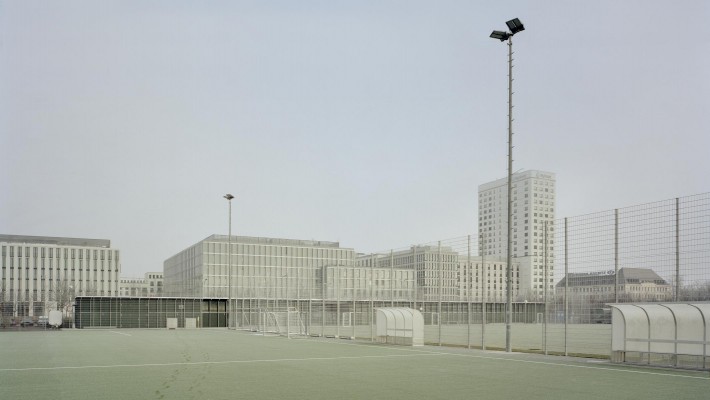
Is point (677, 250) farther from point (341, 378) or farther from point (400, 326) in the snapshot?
point (400, 326)

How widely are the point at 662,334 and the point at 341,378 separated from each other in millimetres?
8754

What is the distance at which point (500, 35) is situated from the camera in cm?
2361

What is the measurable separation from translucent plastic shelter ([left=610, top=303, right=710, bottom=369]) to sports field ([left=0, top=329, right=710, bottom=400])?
875mm

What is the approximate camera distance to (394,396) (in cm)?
1219

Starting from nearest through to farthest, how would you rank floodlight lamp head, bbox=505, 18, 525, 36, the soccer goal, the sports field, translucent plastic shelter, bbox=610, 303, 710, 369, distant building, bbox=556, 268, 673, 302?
the sports field
translucent plastic shelter, bbox=610, 303, 710, 369
distant building, bbox=556, 268, 673, 302
floodlight lamp head, bbox=505, 18, 525, 36
the soccer goal

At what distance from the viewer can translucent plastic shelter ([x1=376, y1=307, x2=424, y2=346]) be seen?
94.4ft

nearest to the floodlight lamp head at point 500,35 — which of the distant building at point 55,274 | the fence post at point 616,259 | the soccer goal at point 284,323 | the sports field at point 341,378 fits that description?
the fence post at point 616,259

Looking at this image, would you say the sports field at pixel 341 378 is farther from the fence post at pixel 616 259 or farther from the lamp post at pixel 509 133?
the fence post at pixel 616 259

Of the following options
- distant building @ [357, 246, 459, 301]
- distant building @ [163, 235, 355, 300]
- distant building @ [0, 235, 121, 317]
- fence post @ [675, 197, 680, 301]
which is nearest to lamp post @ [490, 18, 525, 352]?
fence post @ [675, 197, 680, 301]

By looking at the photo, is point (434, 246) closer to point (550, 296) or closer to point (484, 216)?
point (550, 296)

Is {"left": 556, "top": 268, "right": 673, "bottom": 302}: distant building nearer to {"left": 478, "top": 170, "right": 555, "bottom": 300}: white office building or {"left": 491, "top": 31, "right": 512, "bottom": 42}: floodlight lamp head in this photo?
{"left": 478, "top": 170, "right": 555, "bottom": 300}: white office building

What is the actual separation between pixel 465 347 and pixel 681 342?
11175mm

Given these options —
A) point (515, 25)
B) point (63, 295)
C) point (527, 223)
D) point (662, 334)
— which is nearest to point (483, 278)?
point (515, 25)

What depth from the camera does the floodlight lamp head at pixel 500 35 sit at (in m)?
23.5
